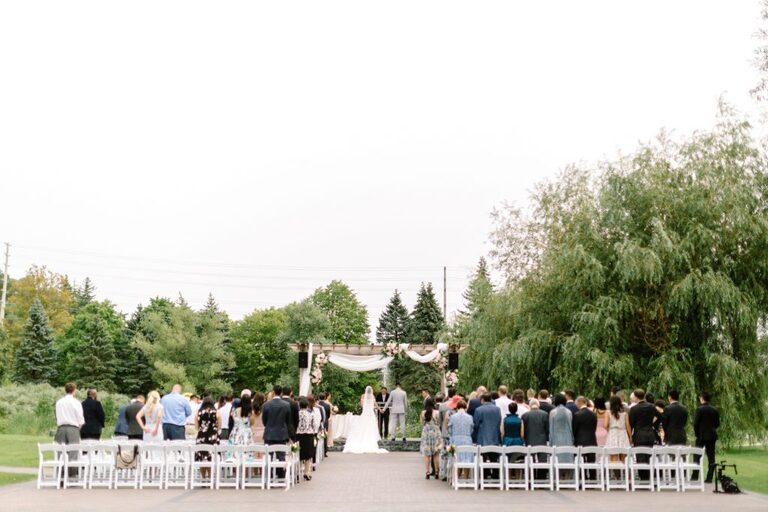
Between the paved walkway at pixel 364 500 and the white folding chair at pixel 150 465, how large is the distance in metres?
0.60

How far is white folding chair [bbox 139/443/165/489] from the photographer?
1683cm

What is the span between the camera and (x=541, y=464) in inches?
668

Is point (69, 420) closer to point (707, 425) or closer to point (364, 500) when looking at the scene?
point (364, 500)

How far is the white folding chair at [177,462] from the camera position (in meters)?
16.8

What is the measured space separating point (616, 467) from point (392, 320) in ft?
239

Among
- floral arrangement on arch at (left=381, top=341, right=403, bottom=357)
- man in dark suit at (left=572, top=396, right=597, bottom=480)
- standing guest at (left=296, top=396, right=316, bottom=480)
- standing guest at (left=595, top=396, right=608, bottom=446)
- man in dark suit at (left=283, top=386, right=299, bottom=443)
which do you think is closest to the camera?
man in dark suit at (left=572, top=396, right=597, bottom=480)

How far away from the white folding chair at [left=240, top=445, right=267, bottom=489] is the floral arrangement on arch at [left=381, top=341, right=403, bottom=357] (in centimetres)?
1419

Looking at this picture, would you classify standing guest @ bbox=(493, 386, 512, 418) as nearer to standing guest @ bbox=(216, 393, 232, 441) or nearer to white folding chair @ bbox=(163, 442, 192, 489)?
standing guest @ bbox=(216, 393, 232, 441)

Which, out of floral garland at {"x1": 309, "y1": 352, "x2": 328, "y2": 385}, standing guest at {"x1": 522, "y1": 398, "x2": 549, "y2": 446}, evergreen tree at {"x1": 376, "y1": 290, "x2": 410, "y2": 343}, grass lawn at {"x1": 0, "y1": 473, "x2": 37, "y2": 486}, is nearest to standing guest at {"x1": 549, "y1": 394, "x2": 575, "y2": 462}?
standing guest at {"x1": 522, "y1": 398, "x2": 549, "y2": 446}

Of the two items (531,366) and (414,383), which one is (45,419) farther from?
(414,383)

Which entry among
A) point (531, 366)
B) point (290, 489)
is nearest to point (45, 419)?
point (531, 366)

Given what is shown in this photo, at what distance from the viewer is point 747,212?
81.7ft

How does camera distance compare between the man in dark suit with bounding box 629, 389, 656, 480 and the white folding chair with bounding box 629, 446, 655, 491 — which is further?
the man in dark suit with bounding box 629, 389, 656, 480

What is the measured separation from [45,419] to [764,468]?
2968 centimetres
